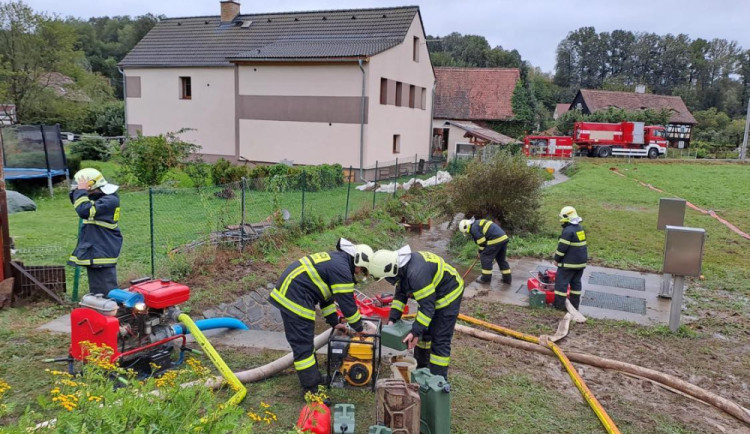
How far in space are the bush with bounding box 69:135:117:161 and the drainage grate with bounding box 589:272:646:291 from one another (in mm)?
24955

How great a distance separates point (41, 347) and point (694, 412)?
22.8ft

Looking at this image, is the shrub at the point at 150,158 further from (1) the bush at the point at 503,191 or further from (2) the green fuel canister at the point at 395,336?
(2) the green fuel canister at the point at 395,336

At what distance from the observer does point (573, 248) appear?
861 cm

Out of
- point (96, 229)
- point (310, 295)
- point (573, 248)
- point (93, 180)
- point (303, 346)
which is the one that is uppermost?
point (93, 180)

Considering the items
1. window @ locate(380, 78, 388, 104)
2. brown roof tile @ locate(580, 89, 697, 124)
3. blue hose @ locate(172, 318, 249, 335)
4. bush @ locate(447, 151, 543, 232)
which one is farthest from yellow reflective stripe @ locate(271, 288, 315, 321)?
brown roof tile @ locate(580, 89, 697, 124)

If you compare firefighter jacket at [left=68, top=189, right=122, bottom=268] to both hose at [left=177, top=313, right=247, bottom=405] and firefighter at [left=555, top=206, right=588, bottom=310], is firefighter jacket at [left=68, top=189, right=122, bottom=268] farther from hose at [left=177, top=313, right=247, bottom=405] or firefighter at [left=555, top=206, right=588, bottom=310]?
firefighter at [left=555, top=206, right=588, bottom=310]

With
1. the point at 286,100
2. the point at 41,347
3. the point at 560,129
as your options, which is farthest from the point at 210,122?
the point at 560,129

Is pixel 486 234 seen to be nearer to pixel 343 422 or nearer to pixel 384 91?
pixel 343 422

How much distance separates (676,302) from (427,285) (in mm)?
4510

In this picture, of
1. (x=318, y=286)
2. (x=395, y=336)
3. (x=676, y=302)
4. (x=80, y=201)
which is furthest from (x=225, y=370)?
(x=676, y=302)

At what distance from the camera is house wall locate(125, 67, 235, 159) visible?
26359 mm

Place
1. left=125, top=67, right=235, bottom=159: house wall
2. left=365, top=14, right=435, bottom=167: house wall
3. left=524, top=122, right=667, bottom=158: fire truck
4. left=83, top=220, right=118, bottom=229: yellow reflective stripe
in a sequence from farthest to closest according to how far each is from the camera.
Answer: left=524, top=122, right=667, bottom=158: fire truck, left=125, top=67, right=235, bottom=159: house wall, left=365, top=14, right=435, bottom=167: house wall, left=83, top=220, right=118, bottom=229: yellow reflective stripe

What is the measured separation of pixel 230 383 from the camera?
5016 millimetres

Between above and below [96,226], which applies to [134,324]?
below
